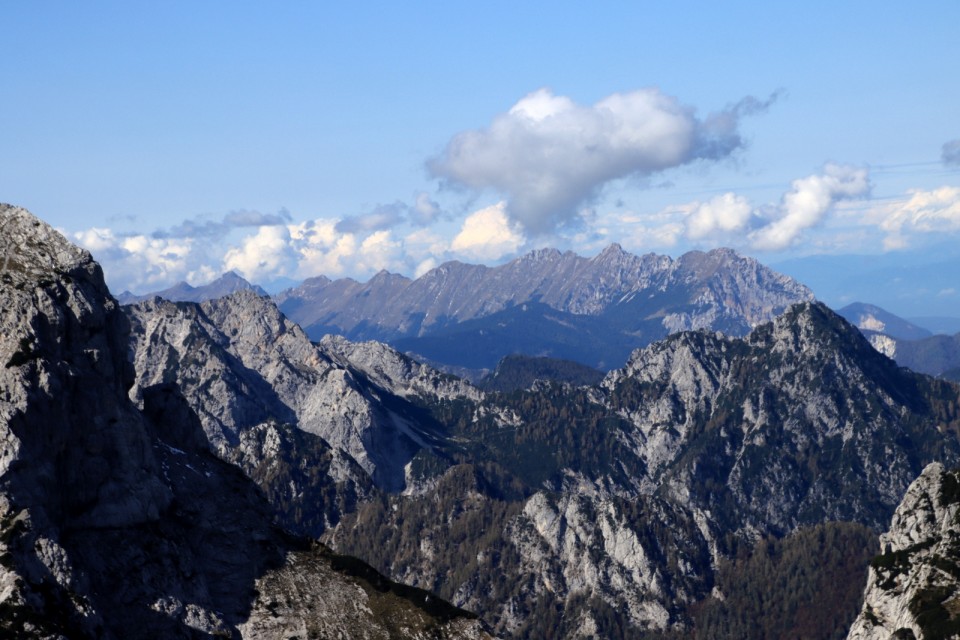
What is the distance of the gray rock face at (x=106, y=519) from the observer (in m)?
120

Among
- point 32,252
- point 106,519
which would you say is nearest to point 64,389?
point 106,519

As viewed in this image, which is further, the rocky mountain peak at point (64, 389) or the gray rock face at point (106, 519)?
the rocky mountain peak at point (64, 389)

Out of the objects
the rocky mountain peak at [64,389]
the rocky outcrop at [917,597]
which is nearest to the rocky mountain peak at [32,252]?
the rocky mountain peak at [64,389]

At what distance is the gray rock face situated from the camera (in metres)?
120

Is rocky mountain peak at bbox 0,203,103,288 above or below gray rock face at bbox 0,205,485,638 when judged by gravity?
above

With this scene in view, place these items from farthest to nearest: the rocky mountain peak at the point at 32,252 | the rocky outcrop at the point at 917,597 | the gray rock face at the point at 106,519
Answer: the rocky outcrop at the point at 917,597, the rocky mountain peak at the point at 32,252, the gray rock face at the point at 106,519

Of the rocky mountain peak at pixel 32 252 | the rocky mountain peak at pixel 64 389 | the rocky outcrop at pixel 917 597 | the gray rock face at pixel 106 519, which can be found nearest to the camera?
the gray rock face at pixel 106 519

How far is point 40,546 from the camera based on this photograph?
393 ft

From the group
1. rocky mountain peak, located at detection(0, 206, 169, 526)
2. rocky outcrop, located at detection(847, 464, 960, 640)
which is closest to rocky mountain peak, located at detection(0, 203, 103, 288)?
rocky mountain peak, located at detection(0, 206, 169, 526)

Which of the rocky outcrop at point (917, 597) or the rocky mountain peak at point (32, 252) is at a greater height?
the rocky mountain peak at point (32, 252)

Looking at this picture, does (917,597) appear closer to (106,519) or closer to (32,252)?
(106,519)

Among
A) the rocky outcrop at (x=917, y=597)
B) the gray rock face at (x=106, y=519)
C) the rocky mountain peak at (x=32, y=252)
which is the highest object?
the rocky mountain peak at (x=32, y=252)

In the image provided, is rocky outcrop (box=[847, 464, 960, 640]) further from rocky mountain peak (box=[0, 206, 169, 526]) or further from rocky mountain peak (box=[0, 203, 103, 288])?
rocky mountain peak (box=[0, 203, 103, 288])

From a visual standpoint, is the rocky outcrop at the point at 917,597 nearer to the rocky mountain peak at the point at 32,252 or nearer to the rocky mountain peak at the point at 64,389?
the rocky mountain peak at the point at 64,389
